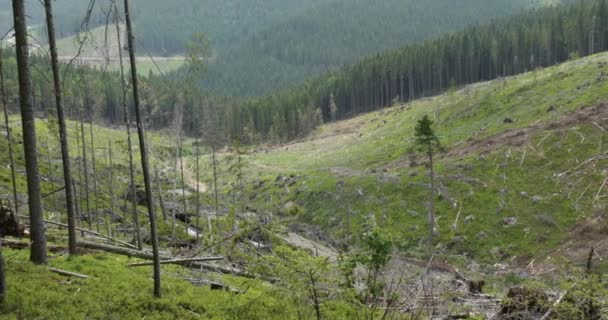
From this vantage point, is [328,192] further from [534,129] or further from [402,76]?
[402,76]

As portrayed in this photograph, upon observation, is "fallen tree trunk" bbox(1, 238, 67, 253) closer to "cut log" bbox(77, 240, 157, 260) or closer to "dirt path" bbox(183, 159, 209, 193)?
"cut log" bbox(77, 240, 157, 260)

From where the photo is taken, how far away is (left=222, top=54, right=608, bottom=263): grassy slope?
50875mm

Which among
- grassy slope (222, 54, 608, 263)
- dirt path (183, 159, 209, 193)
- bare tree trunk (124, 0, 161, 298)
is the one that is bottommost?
dirt path (183, 159, 209, 193)

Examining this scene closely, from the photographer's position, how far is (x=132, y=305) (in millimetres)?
15570

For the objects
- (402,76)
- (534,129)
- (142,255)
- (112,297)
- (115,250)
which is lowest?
(142,255)

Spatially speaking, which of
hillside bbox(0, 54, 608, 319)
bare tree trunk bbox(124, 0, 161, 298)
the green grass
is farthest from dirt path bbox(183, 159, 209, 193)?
bare tree trunk bbox(124, 0, 161, 298)

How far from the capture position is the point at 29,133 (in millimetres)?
16312

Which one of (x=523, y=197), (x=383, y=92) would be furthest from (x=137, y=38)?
(x=383, y=92)

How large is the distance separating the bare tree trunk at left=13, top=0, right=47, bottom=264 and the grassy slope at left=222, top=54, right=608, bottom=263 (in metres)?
20.4

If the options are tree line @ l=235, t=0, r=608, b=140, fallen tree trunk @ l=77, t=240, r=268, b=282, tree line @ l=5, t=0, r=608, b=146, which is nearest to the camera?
fallen tree trunk @ l=77, t=240, r=268, b=282

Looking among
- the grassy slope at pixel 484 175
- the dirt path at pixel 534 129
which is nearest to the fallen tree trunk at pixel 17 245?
the grassy slope at pixel 484 175

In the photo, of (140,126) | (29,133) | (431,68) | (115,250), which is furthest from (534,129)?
(431,68)

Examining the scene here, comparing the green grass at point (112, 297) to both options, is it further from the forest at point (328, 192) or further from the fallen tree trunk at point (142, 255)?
the fallen tree trunk at point (142, 255)

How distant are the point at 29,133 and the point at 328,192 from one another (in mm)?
61246
